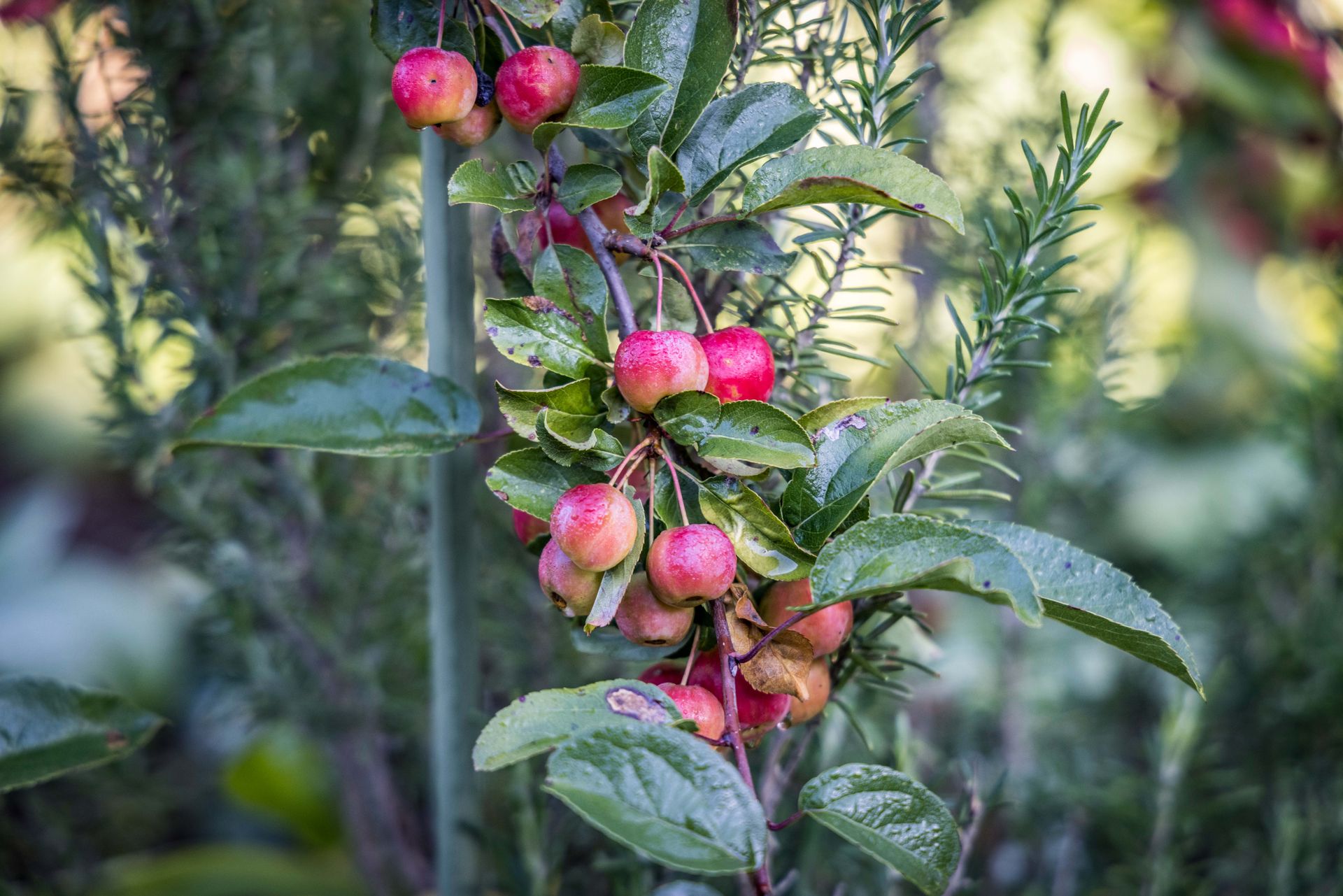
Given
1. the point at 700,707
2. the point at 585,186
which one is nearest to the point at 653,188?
the point at 585,186

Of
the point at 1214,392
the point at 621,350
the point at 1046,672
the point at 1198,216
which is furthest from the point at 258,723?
the point at 1198,216

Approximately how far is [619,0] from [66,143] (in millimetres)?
373

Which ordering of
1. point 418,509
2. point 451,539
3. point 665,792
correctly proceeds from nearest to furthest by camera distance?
point 665,792
point 451,539
point 418,509

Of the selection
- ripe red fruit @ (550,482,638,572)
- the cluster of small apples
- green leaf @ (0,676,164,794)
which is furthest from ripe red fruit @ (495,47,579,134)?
green leaf @ (0,676,164,794)

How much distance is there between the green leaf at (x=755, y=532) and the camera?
24 cm

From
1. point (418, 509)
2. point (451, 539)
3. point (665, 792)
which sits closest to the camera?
point (665, 792)

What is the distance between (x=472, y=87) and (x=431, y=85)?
0.05 ft

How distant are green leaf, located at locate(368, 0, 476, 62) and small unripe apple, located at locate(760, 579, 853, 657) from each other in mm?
181

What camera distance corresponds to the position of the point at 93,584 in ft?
3.36

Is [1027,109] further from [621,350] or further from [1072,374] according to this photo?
[621,350]

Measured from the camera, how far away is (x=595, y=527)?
0.70 feet

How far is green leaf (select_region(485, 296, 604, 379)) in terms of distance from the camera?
0.24 meters

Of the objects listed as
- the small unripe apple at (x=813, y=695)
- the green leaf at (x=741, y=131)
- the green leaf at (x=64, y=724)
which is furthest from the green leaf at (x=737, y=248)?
the green leaf at (x=64, y=724)

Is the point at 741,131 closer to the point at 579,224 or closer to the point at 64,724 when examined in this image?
the point at 579,224
